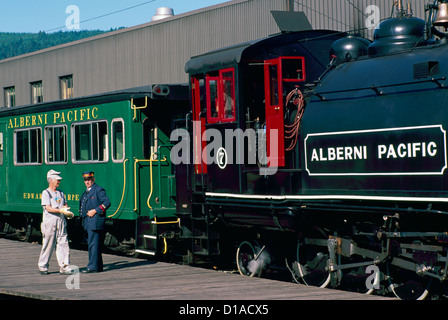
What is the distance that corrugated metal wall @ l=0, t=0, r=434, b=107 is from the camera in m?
23.3

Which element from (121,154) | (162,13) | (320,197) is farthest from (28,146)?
(162,13)

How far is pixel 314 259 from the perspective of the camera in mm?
11078

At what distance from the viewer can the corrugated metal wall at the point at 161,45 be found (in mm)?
23312

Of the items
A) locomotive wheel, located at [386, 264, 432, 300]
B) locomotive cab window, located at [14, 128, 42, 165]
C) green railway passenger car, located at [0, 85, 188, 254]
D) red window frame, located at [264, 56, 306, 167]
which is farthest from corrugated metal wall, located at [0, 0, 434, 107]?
locomotive wheel, located at [386, 264, 432, 300]

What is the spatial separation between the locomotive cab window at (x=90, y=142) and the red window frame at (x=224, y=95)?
4.31m

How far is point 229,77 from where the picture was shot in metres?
11.7

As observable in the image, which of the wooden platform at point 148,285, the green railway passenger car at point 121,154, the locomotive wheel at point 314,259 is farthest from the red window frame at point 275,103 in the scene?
the green railway passenger car at point 121,154

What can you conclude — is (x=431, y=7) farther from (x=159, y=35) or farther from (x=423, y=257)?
(x=159, y=35)

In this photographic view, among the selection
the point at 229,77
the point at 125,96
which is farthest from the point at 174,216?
the point at 229,77

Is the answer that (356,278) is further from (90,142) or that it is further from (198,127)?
(90,142)

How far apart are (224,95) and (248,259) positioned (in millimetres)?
2763

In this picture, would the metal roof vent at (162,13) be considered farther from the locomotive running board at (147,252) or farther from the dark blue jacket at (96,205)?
the dark blue jacket at (96,205)

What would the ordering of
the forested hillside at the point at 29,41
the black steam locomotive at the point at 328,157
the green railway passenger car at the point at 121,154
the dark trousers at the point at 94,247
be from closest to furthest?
the black steam locomotive at the point at 328,157
the dark trousers at the point at 94,247
the green railway passenger car at the point at 121,154
the forested hillside at the point at 29,41

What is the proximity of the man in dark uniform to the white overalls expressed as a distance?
1.22 ft
